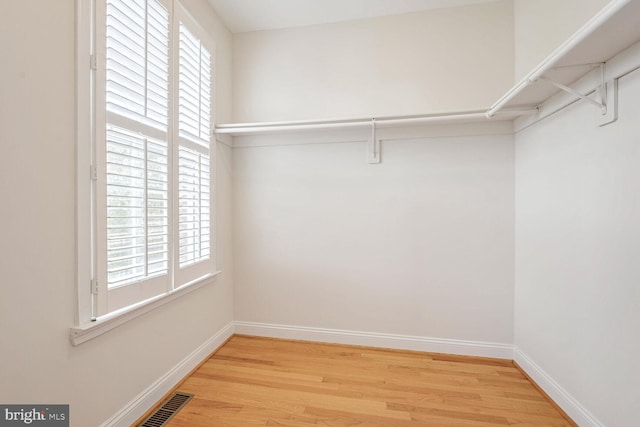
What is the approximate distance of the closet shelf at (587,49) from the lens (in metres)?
1.10

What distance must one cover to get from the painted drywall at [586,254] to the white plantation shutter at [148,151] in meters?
2.47

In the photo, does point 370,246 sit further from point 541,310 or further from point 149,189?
point 149,189

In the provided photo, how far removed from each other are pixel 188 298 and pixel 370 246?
1547 mm

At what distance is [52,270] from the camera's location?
1.26 m

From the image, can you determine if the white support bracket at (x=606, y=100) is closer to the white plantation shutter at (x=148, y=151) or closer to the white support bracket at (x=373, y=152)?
the white support bracket at (x=373, y=152)

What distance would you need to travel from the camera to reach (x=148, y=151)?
1.73 m

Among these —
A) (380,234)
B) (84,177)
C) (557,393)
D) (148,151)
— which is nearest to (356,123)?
(380,234)

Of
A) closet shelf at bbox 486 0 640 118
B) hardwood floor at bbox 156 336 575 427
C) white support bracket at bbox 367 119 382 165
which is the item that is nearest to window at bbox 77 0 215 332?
hardwood floor at bbox 156 336 575 427

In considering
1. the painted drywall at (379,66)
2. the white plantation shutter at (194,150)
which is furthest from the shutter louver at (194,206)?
the painted drywall at (379,66)

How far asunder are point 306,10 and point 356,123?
108 cm

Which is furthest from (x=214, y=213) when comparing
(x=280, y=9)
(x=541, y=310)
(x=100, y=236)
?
(x=541, y=310)

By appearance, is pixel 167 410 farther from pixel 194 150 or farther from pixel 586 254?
pixel 586 254

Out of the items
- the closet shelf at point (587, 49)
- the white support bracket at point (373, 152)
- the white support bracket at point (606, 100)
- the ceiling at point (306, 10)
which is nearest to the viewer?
the closet shelf at point (587, 49)

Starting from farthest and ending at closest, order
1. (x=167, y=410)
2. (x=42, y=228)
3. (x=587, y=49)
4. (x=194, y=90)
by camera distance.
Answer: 1. (x=194, y=90)
2. (x=167, y=410)
3. (x=587, y=49)
4. (x=42, y=228)
